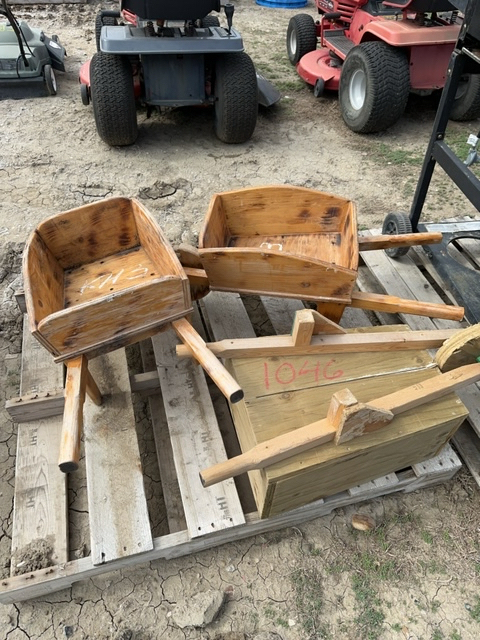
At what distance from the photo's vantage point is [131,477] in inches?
76.2

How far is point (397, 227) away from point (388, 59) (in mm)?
2478

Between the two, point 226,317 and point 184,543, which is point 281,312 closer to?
point 226,317

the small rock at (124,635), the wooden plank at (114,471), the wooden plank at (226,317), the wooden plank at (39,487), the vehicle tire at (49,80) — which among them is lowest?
the small rock at (124,635)

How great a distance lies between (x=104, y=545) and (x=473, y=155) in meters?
2.65

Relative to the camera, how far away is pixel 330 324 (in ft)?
6.21

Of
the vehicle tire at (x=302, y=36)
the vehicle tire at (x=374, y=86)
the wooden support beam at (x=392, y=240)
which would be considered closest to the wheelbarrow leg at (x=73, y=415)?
the wooden support beam at (x=392, y=240)

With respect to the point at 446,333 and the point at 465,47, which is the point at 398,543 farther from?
the point at 465,47

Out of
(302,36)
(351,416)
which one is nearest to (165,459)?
(351,416)

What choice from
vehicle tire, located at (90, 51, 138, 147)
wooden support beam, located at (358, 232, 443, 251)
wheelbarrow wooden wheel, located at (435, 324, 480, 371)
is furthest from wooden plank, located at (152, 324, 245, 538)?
vehicle tire, located at (90, 51, 138, 147)

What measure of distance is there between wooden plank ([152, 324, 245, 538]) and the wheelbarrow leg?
0.45 meters

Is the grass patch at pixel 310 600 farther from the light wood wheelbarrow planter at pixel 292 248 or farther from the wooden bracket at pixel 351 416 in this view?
the light wood wheelbarrow planter at pixel 292 248

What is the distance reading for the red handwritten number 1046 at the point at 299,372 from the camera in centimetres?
182

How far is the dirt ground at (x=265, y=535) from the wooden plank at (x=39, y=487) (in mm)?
138

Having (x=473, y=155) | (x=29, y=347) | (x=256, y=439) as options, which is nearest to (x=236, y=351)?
(x=256, y=439)
